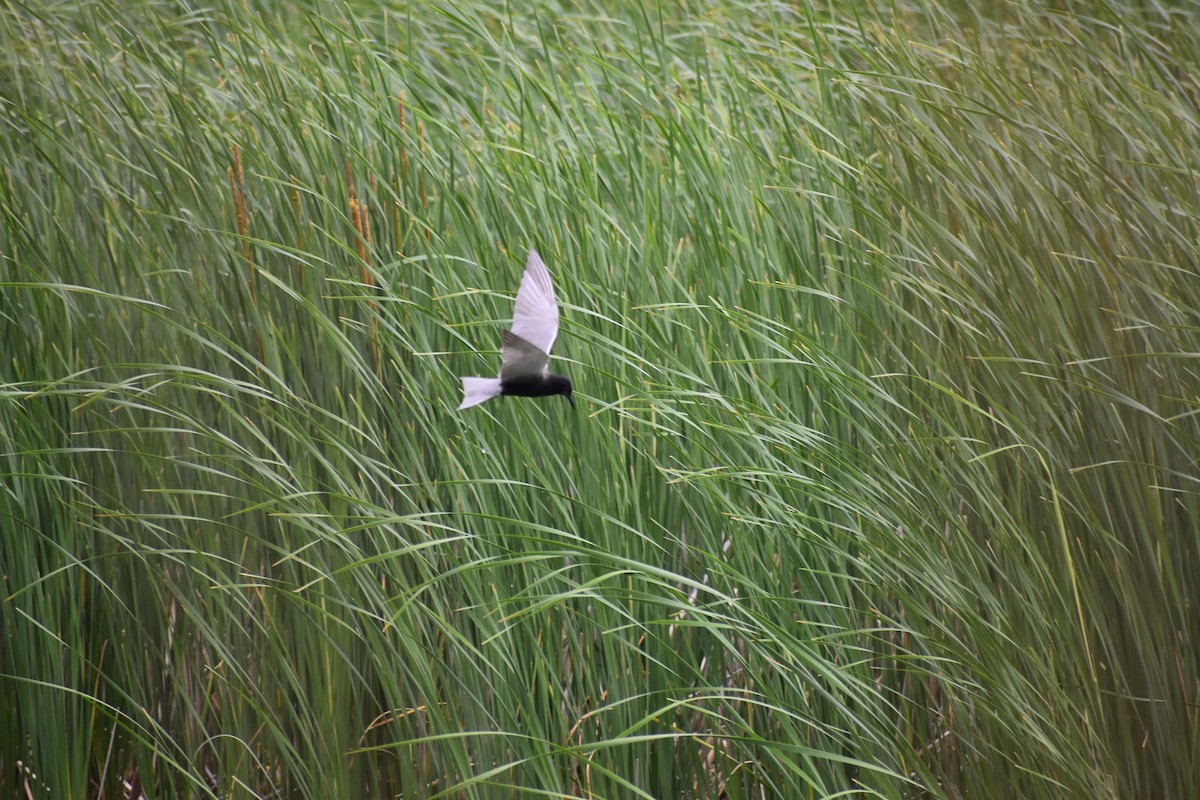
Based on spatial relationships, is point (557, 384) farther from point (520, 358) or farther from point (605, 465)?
point (605, 465)

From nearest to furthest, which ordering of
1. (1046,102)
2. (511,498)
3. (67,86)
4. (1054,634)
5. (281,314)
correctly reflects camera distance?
1. (1054,634)
2. (511,498)
3. (281,314)
4. (1046,102)
5. (67,86)

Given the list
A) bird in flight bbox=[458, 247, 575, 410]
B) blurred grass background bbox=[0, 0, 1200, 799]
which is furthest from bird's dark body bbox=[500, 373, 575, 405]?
blurred grass background bbox=[0, 0, 1200, 799]

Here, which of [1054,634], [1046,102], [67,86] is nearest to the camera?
[1054,634]

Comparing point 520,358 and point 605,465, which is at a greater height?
point 520,358

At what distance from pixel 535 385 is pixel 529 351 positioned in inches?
2.4

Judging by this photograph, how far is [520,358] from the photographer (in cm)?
157

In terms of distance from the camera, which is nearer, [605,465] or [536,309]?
[536,309]

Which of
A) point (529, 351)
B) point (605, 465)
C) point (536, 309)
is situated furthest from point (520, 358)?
point (605, 465)

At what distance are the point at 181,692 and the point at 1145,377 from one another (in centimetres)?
166

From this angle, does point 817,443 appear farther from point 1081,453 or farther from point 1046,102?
point 1046,102

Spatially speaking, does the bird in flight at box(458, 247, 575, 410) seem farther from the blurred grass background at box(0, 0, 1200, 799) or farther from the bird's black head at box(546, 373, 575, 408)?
the blurred grass background at box(0, 0, 1200, 799)

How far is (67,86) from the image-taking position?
2.75m

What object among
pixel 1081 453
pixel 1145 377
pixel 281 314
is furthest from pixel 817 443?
pixel 281 314

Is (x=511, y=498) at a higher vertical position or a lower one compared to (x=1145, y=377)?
lower
